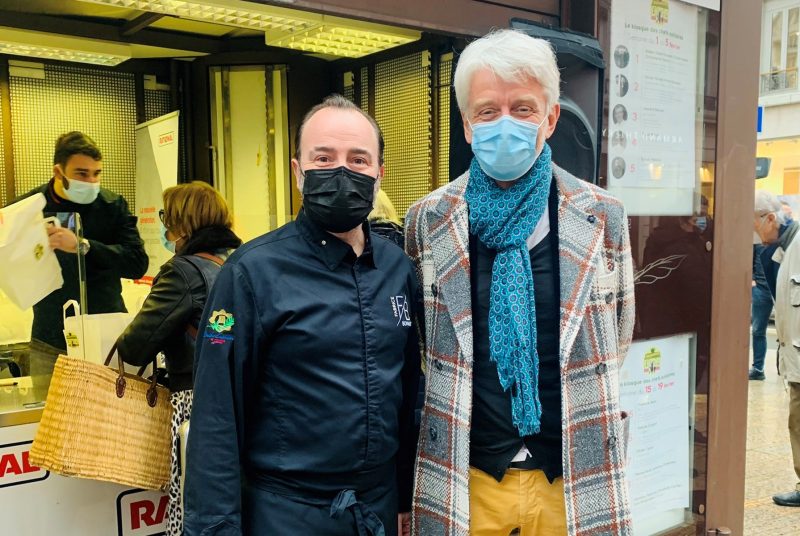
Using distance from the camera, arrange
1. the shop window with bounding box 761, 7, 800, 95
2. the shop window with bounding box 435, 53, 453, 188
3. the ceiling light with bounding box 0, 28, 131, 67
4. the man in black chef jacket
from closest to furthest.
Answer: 1. the man in black chef jacket
2. the shop window with bounding box 435, 53, 453, 188
3. the ceiling light with bounding box 0, 28, 131, 67
4. the shop window with bounding box 761, 7, 800, 95

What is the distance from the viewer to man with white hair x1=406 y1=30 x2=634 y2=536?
5.72 ft

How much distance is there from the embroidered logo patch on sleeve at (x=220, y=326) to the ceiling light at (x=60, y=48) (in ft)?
10.2

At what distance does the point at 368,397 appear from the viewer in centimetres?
A: 167

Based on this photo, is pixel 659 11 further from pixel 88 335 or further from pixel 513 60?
pixel 88 335

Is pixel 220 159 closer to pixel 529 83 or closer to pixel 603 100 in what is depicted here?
pixel 603 100

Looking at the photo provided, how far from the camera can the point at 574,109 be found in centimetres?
271

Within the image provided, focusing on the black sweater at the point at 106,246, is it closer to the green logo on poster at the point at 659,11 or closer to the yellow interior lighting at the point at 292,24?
the yellow interior lighting at the point at 292,24

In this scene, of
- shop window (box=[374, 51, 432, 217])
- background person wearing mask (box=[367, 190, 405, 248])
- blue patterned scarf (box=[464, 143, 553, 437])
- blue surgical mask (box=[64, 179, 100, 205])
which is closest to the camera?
blue patterned scarf (box=[464, 143, 553, 437])

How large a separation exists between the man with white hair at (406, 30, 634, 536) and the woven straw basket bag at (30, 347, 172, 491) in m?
1.00

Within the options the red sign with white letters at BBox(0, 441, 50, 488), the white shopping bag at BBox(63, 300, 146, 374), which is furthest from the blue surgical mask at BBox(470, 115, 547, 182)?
the red sign with white letters at BBox(0, 441, 50, 488)

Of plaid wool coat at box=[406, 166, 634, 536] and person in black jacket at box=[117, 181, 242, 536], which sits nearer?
plaid wool coat at box=[406, 166, 634, 536]

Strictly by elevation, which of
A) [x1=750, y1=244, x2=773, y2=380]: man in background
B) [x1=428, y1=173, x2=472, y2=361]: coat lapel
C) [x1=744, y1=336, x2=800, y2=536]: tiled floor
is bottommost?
[x1=744, y1=336, x2=800, y2=536]: tiled floor

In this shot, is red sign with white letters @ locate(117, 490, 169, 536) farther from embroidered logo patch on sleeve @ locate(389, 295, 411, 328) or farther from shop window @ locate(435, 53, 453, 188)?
shop window @ locate(435, 53, 453, 188)

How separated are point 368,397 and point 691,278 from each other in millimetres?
2220
